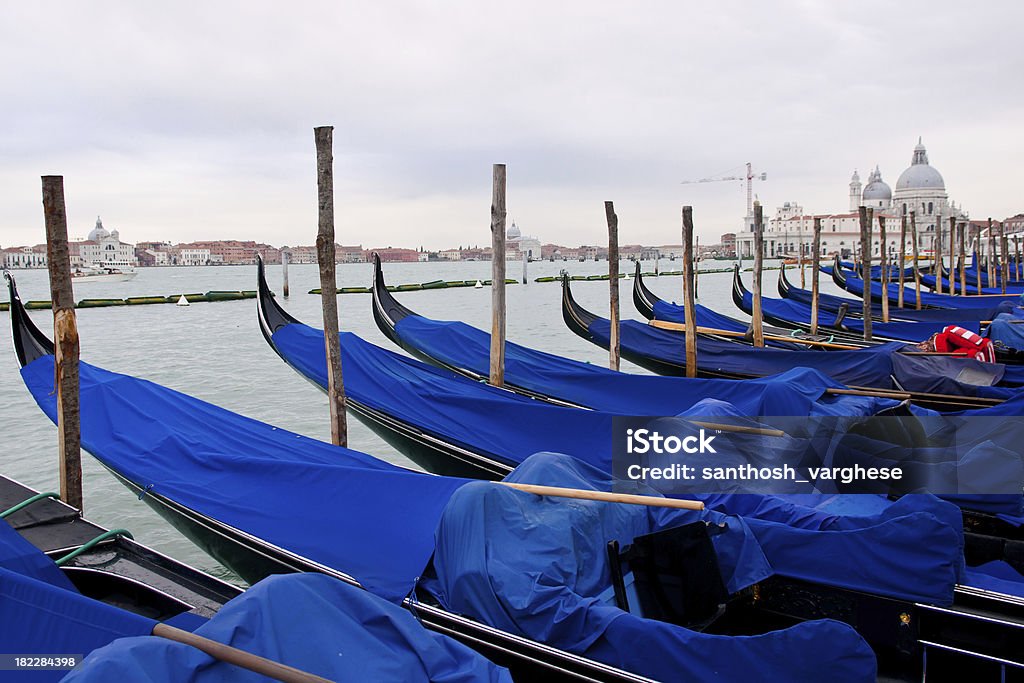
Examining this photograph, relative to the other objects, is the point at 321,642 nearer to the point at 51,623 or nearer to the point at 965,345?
the point at 51,623

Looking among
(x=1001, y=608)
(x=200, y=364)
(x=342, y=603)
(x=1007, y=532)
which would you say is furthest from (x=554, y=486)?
(x=200, y=364)

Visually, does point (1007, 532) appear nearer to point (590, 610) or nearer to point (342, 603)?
point (590, 610)

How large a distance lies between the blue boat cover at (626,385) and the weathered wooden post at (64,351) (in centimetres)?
284

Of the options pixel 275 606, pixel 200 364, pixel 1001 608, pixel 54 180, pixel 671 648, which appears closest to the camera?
pixel 275 606

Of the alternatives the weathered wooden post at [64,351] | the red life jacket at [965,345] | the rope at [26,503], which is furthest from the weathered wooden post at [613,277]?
the rope at [26,503]

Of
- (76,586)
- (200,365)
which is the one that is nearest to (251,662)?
(76,586)

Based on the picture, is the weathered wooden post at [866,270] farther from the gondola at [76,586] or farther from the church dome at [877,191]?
the church dome at [877,191]

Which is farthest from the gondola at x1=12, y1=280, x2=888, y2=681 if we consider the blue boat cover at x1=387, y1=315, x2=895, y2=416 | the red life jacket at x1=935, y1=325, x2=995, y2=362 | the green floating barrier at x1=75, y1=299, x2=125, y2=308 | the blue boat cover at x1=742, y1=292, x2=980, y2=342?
the green floating barrier at x1=75, y1=299, x2=125, y2=308

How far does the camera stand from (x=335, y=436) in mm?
4188

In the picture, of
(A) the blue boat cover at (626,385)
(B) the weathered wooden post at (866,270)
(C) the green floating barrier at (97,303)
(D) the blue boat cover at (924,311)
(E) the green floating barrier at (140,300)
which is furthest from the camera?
(E) the green floating barrier at (140,300)

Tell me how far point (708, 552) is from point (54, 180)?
2863mm

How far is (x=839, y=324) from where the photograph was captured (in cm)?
946

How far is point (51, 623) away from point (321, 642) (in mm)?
726

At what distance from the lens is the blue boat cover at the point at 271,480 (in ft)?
7.88
